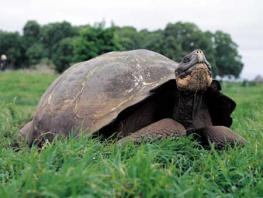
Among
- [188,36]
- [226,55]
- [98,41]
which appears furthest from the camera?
[226,55]

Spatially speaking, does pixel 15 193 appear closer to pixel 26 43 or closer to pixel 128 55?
pixel 128 55

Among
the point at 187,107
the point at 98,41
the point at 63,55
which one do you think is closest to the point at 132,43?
the point at 63,55

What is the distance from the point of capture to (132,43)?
48656 millimetres

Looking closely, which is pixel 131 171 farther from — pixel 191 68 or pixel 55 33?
pixel 55 33

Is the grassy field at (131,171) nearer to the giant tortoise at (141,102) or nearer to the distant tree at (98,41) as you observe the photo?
the giant tortoise at (141,102)

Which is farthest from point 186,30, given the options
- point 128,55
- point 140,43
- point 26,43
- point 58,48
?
point 128,55

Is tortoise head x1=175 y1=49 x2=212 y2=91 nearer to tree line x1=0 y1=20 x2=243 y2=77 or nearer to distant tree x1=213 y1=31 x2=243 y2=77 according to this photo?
tree line x1=0 y1=20 x2=243 y2=77

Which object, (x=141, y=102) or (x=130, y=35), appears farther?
(x=130, y=35)

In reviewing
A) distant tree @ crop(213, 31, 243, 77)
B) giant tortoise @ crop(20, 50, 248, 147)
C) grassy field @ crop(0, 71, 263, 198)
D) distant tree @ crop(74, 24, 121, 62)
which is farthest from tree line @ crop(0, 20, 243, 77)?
grassy field @ crop(0, 71, 263, 198)

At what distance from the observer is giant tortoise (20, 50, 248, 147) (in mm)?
3662

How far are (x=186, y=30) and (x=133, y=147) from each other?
5243cm

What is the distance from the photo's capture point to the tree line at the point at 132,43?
46906 millimetres

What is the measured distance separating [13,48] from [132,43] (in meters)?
17.8

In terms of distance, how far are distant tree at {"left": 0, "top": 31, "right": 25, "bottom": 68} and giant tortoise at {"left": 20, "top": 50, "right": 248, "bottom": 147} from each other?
56.0m
